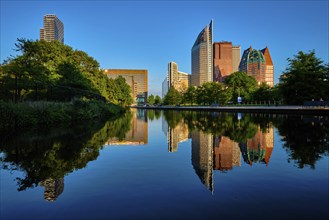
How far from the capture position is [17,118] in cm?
1705

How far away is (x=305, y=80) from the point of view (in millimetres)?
48531

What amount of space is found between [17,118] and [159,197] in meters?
15.5

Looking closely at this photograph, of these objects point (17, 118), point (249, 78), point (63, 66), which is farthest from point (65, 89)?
point (249, 78)

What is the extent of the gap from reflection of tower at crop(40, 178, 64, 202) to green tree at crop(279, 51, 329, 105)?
1979 inches

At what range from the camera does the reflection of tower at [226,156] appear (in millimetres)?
7492

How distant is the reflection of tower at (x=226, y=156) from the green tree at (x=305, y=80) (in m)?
43.8

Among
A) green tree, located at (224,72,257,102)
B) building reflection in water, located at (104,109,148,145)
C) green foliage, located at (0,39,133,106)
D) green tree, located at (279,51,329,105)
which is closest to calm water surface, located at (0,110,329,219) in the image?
building reflection in water, located at (104,109,148,145)

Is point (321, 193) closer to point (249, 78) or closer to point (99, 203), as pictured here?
point (99, 203)

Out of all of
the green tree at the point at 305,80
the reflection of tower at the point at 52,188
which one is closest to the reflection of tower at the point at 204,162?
the reflection of tower at the point at 52,188

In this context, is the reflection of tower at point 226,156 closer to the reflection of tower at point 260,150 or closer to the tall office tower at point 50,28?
the reflection of tower at point 260,150

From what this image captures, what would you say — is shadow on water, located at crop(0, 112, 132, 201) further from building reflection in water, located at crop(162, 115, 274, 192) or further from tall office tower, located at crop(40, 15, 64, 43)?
tall office tower, located at crop(40, 15, 64, 43)

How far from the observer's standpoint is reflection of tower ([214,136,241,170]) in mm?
7492

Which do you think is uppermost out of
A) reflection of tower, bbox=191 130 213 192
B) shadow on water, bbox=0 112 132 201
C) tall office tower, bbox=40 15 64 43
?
tall office tower, bbox=40 15 64 43

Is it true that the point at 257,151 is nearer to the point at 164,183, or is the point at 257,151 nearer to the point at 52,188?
the point at 164,183
